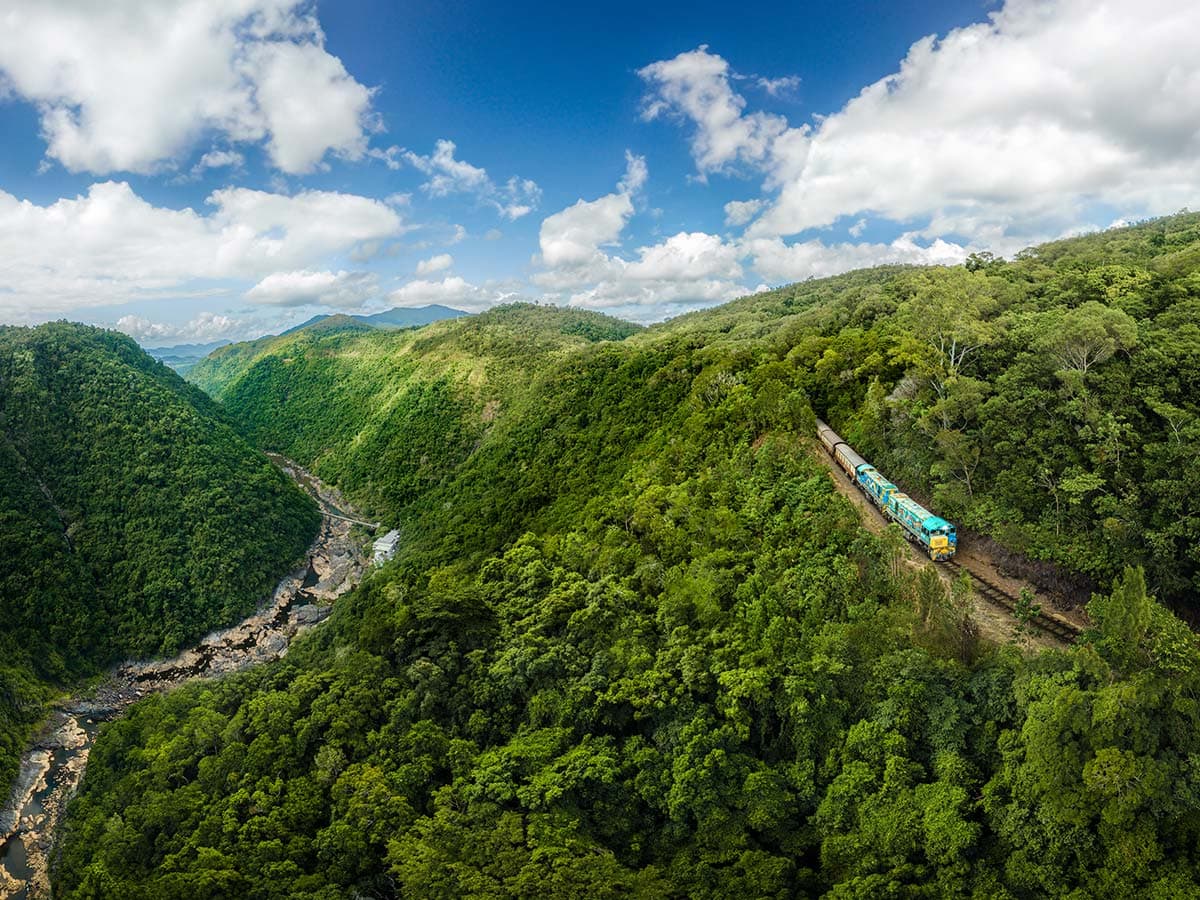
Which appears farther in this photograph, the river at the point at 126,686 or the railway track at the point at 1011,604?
the river at the point at 126,686

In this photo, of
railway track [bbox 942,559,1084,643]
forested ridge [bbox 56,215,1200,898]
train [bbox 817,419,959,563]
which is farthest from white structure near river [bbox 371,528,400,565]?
railway track [bbox 942,559,1084,643]

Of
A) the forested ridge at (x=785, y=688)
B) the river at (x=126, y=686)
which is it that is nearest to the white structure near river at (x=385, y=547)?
the river at (x=126, y=686)

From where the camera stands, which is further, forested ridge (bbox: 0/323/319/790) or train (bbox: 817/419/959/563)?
forested ridge (bbox: 0/323/319/790)

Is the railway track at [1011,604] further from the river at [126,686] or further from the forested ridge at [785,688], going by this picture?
the river at [126,686]

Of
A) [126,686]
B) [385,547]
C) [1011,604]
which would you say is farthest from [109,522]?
[1011,604]

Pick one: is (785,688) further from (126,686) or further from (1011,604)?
(126,686)

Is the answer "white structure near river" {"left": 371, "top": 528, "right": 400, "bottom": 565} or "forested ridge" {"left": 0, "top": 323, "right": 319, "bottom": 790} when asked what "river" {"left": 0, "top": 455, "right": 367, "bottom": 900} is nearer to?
"forested ridge" {"left": 0, "top": 323, "right": 319, "bottom": 790}
